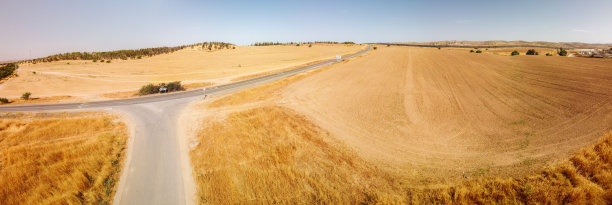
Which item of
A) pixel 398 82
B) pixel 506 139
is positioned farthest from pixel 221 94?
pixel 506 139

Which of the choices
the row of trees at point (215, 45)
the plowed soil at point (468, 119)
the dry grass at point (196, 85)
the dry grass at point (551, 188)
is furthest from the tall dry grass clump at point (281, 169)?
the row of trees at point (215, 45)

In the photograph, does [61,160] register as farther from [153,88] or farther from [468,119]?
[468,119]

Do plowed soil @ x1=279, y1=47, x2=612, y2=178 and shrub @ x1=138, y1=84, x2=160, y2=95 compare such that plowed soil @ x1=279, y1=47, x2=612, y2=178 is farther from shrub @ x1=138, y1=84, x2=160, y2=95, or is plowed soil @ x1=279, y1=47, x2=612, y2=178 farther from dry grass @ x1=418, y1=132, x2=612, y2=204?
shrub @ x1=138, y1=84, x2=160, y2=95

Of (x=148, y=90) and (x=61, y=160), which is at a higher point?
(x=148, y=90)

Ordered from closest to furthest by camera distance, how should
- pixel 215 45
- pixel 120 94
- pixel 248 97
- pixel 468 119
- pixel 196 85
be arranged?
1. pixel 468 119
2. pixel 248 97
3. pixel 120 94
4. pixel 196 85
5. pixel 215 45

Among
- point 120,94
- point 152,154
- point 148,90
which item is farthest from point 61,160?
point 120,94

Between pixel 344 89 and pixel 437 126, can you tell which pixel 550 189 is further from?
pixel 344 89


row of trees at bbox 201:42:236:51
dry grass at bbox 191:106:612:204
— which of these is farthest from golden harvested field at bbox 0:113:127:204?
row of trees at bbox 201:42:236:51
